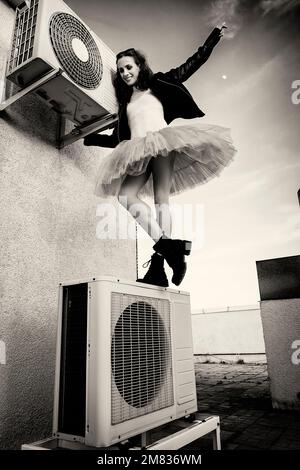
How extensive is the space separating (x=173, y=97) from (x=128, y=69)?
11.5 inches

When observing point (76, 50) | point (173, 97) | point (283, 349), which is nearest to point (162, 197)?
point (173, 97)

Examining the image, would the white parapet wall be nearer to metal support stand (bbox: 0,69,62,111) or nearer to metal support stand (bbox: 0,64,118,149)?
metal support stand (bbox: 0,64,118,149)

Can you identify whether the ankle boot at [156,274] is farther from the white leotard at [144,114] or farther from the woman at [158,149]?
the white leotard at [144,114]

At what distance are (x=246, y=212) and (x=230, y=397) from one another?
→ 2596 mm

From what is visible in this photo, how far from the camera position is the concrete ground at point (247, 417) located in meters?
1.49

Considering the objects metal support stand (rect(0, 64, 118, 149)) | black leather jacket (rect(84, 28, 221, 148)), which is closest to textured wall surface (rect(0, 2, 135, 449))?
metal support stand (rect(0, 64, 118, 149))

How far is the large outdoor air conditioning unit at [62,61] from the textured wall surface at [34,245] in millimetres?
199

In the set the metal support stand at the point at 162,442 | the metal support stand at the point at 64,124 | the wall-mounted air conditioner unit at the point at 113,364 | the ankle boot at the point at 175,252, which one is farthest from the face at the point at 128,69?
the metal support stand at the point at 162,442

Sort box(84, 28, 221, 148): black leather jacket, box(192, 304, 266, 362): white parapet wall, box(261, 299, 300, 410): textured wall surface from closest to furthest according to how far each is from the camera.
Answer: box(84, 28, 221, 148): black leather jacket → box(261, 299, 300, 410): textured wall surface → box(192, 304, 266, 362): white parapet wall

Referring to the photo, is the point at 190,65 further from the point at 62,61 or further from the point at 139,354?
the point at 139,354

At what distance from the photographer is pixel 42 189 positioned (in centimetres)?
157

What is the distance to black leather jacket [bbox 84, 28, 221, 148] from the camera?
159 centimetres

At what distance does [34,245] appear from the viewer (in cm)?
147

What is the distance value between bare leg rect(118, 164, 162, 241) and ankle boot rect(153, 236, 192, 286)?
48mm
